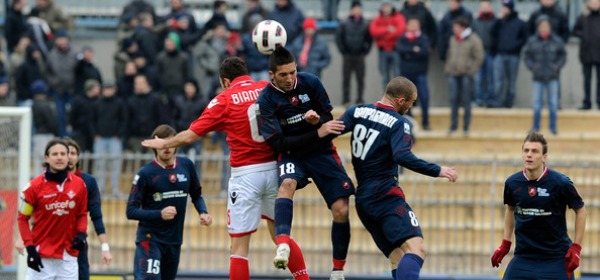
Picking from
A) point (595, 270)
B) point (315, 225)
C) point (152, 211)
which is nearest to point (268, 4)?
point (315, 225)

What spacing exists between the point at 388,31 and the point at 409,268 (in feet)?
35.9

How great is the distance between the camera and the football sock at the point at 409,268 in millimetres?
12703

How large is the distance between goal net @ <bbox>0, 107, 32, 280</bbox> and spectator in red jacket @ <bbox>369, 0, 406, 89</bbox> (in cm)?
738

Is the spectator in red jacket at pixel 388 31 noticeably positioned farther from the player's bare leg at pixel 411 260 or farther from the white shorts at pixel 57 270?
the player's bare leg at pixel 411 260

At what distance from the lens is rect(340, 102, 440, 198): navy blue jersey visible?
504 inches

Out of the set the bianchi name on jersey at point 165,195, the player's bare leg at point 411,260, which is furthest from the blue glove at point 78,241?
the player's bare leg at point 411,260

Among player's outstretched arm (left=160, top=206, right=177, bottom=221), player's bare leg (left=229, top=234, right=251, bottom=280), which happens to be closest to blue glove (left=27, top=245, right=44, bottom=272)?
player's outstretched arm (left=160, top=206, right=177, bottom=221)

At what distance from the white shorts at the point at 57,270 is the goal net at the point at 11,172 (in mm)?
2852

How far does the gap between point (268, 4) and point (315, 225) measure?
278 inches

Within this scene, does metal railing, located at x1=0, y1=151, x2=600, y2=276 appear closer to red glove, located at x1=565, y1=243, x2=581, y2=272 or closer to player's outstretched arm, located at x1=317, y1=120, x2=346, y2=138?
red glove, located at x1=565, y1=243, x2=581, y2=272

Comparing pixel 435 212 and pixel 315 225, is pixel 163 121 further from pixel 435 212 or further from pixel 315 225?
pixel 435 212

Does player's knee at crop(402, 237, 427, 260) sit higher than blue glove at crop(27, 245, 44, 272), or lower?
higher

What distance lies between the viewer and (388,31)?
23.2 meters

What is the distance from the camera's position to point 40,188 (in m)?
14.2
